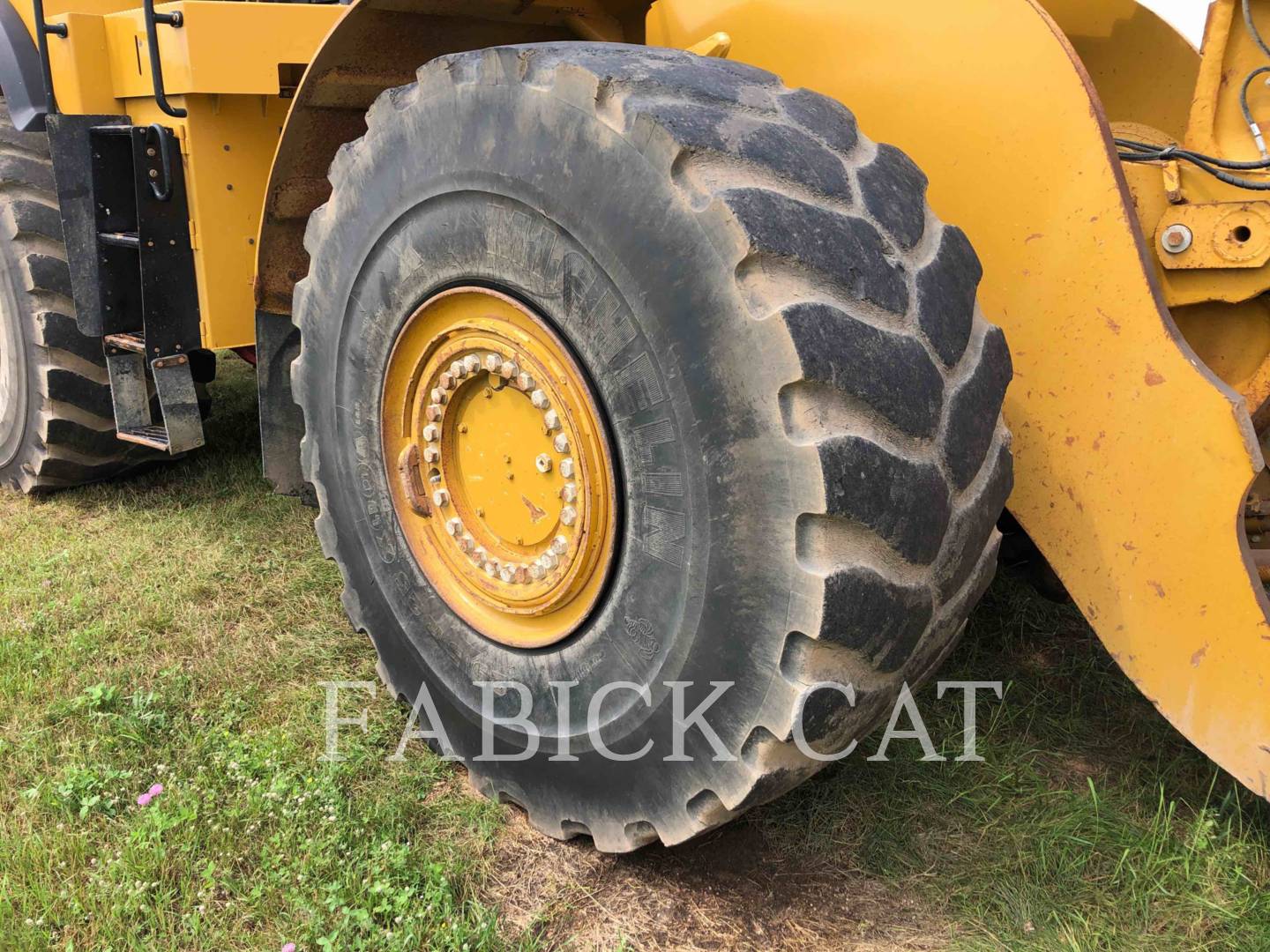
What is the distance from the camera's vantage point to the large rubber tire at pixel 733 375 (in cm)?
148

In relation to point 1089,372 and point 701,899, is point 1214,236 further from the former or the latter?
point 701,899

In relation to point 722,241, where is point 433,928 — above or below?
below

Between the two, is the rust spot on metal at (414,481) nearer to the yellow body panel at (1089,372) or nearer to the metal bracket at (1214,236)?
the yellow body panel at (1089,372)

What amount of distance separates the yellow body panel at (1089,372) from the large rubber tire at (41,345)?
9.75 ft

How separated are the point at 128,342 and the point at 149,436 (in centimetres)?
32

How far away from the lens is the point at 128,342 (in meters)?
3.25

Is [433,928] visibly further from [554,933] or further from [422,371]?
[422,371]

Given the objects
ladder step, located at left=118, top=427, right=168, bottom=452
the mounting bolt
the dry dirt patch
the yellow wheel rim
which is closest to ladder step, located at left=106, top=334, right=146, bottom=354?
ladder step, located at left=118, top=427, right=168, bottom=452

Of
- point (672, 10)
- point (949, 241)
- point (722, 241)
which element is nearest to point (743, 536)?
point (722, 241)

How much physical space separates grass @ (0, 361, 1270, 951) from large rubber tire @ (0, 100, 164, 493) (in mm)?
1165

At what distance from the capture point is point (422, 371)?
2104 mm

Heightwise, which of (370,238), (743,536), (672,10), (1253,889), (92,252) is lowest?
(1253,889)

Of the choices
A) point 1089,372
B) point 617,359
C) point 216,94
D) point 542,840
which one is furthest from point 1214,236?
point 216,94

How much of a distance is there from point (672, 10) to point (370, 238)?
35.3 inches
